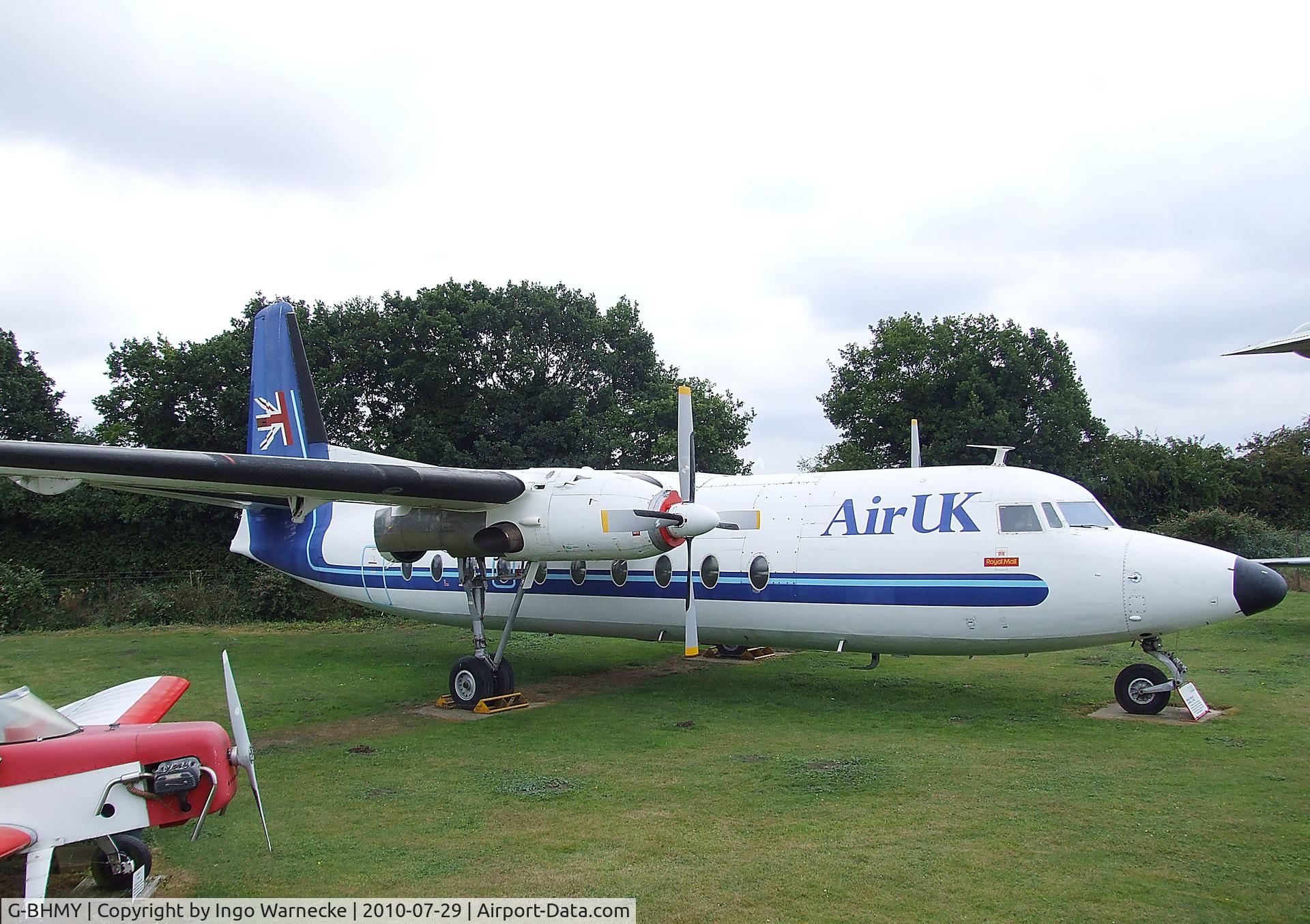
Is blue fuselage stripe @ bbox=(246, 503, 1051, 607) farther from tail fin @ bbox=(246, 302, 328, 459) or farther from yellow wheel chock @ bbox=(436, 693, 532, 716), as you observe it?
yellow wheel chock @ bbox=(436, 693, 532, 716)

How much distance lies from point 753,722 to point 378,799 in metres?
4.73

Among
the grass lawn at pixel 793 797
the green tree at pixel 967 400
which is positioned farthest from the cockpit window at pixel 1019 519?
the green tree at pixel 967 400

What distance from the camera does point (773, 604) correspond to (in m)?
11.6

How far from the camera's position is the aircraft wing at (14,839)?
460 centimetres

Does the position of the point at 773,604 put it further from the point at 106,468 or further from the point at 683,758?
the point at 106,468

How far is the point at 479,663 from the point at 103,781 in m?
6.99

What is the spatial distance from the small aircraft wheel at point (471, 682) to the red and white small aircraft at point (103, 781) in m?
6.29

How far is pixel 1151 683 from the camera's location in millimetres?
10344

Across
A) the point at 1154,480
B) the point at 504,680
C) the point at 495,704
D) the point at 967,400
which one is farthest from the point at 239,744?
the point at 1154,480

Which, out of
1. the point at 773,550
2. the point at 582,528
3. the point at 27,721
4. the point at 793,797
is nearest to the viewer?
the point at 27,721

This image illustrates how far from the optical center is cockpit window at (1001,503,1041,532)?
10.2 metres

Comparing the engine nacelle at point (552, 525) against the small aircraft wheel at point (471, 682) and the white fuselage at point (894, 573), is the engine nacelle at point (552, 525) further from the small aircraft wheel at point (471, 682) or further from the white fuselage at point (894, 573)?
the small aircraft wheel at point (471, 682)

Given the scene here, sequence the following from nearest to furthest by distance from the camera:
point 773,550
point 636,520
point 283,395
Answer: point 636,520 < point 773,550 < point 283,395

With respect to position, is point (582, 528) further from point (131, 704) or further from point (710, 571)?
point (131, 704)
